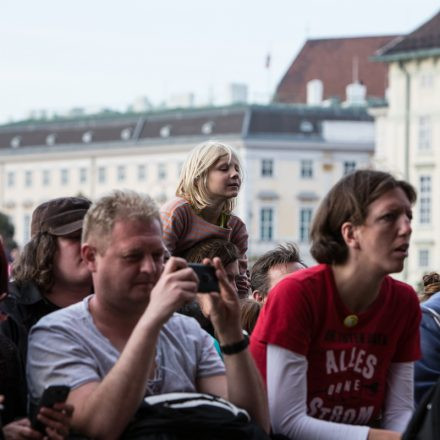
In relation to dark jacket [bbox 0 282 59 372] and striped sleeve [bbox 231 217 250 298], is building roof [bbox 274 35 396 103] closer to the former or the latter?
striped sleeve [bbox 231 217 250 298]

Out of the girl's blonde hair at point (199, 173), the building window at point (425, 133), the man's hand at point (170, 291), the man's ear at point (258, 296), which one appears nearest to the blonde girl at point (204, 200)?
the girl's blonde hair at point (199, 173)

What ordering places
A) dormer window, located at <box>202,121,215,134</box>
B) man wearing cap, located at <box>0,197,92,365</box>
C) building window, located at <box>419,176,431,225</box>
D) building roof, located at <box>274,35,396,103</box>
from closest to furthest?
1. man wearing cap, located at <box>0,197,92,365</box>
2. building window, located at <box>419,176,431,225</box>
3. dormer window, located at <box>202,121,215,134</box>
4. building roof, located at <box>274,35,396,103</box>

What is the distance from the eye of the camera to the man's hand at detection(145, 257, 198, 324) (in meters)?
4.14

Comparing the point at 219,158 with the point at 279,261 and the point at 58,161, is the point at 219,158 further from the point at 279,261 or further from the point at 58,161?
the point at 58,161

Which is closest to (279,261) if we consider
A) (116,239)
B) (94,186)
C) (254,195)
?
(116,239)

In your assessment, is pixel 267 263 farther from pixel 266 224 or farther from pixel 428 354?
pixel 266 224

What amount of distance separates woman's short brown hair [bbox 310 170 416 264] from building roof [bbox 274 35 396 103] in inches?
3783

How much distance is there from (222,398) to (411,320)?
0.78m

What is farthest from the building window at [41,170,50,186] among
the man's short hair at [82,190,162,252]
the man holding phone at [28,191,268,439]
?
the man's short hair at [82,190,162,252]

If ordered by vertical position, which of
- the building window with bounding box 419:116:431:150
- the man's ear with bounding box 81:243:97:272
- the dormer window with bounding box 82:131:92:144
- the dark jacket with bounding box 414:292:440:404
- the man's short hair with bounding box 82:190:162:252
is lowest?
the dormer window with bounding box 82:131:92:144

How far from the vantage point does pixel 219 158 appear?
23.0ft

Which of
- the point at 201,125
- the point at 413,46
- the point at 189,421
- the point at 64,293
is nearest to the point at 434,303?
the point at 64,293

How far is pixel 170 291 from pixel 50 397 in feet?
1.53

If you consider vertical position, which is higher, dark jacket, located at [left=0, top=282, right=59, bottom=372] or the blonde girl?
the blonde girl
